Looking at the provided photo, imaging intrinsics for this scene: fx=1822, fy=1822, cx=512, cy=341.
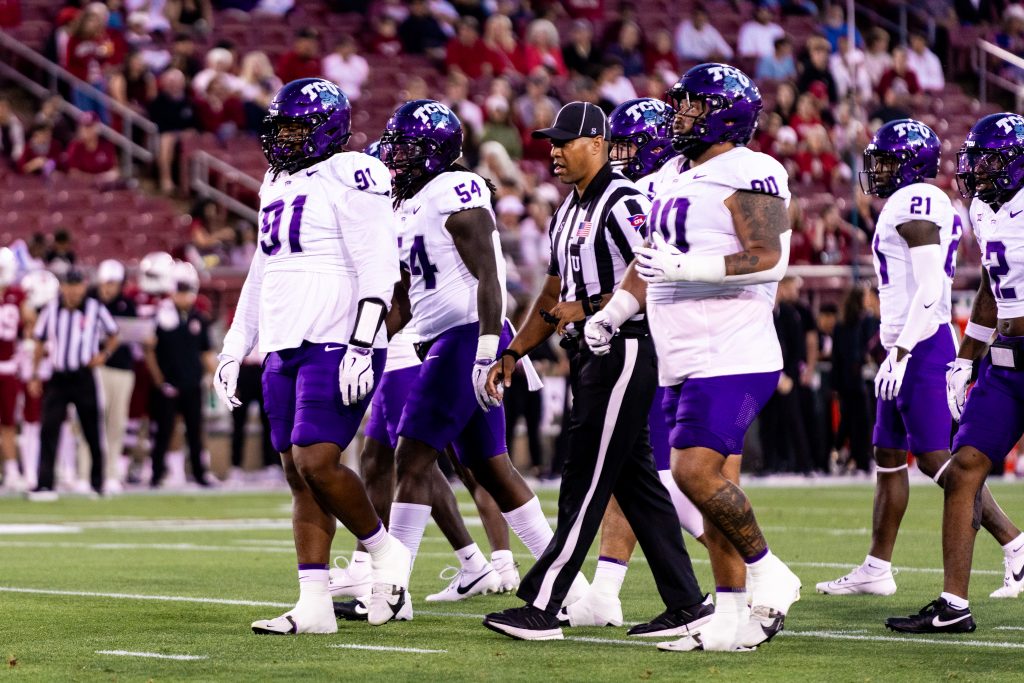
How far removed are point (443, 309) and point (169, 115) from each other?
11.6m

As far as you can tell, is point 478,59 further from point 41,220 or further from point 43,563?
point 43,563

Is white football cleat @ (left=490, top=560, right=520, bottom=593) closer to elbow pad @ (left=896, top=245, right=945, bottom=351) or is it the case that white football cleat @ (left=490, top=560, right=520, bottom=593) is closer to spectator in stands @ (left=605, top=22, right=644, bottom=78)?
elbow pad @ (left=896, top=245, right=945, bottom=351)

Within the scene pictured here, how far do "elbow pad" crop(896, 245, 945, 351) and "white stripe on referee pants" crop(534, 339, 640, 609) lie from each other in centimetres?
173

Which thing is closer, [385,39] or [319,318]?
[319,318]

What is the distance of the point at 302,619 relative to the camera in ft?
21.3

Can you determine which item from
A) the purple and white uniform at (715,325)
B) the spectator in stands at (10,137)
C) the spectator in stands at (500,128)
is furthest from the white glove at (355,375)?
the spectator in stands at (500,128)

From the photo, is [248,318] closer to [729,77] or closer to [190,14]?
[729,77]

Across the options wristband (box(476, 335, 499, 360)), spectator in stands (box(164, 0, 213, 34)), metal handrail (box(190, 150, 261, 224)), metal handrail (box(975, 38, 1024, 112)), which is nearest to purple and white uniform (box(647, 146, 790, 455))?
wristband (box(476, 335, 499, 360))

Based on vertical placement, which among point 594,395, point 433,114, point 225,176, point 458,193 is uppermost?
point 225,176

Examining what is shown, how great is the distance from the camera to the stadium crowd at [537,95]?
17141 millimetres

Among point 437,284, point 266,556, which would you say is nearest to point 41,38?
point 266,556

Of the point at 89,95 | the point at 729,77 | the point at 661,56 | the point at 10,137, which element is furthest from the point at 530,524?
the point at 661,56

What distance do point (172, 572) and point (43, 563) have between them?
2.85 feet

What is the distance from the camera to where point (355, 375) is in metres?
6.29
